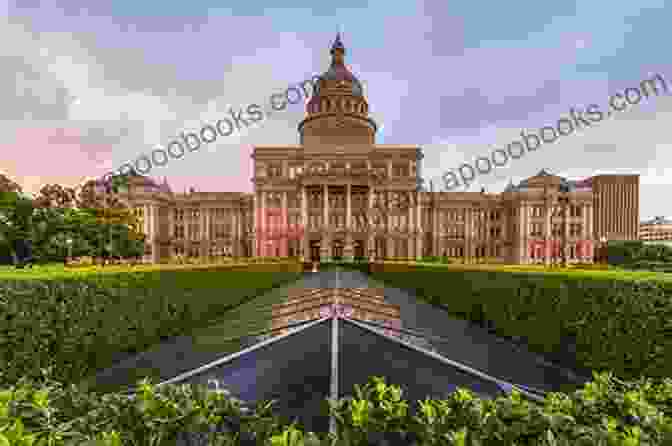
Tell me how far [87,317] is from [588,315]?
8.60m

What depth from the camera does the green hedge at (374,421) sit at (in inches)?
49.2

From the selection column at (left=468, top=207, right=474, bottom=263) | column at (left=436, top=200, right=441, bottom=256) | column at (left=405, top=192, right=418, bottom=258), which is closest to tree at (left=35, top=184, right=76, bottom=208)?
column at (left=405, top=192, right=418, bottom=258)

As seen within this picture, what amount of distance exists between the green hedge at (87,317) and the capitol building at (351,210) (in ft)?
118

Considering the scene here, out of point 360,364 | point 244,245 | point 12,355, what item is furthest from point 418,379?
point 244,245

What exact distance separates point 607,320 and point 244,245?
2139 inches

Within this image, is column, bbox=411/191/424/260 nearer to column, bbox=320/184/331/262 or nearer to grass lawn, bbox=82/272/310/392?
column, bbox=320/184/331/262

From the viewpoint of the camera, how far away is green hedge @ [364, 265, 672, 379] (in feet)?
12.6

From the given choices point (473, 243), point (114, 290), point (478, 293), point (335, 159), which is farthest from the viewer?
point (473, 243)

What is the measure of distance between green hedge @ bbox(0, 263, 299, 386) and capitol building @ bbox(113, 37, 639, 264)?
3604cm

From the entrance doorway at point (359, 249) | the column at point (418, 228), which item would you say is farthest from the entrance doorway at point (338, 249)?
the column at point (418, 228)

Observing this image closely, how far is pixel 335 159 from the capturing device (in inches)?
1839

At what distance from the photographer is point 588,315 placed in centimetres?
465

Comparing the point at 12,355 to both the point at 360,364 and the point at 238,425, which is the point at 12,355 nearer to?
the point at 238,425

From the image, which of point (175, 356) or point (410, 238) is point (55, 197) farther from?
point (410, 238)
